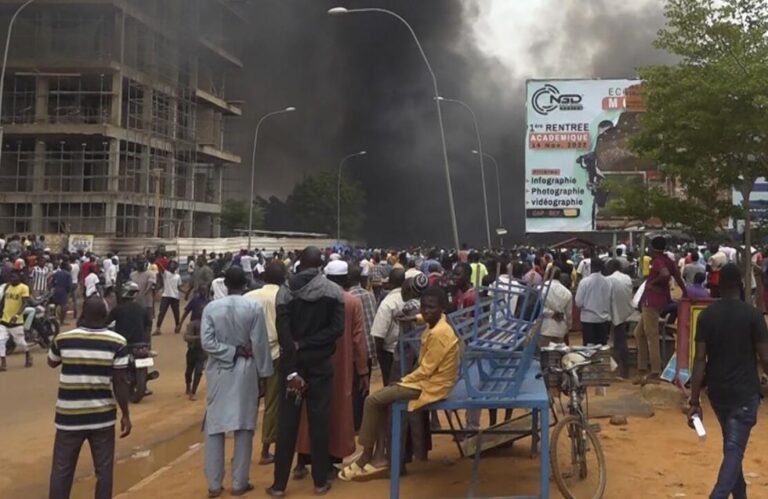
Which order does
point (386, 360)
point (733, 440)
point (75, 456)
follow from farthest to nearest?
point (386, 360) < point (75, 456) < point (733, 440)

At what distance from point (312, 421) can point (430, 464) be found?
4.06ft

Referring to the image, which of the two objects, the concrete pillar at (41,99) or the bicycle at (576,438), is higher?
the concrete pillar at (41,99)

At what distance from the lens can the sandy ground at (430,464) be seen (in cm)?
504

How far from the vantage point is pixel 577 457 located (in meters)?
4.78

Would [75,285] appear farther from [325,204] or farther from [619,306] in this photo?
[325,204]

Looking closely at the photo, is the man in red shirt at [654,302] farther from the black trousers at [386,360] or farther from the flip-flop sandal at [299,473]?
the flip-flop sandal at [299,473]

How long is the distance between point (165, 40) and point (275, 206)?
26.7 meters

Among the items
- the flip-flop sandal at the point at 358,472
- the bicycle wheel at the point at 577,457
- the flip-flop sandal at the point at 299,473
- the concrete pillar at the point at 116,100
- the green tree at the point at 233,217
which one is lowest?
the flip-flop sandal at the point at 299,473

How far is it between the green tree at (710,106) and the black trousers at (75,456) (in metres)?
6.75

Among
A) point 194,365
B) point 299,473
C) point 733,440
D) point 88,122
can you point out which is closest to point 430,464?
point 299,473

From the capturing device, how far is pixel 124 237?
3284 cm

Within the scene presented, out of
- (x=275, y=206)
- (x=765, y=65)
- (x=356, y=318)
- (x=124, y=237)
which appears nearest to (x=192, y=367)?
(x=356, y=318)

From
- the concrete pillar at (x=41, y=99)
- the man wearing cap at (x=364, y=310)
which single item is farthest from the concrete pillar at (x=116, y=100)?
the man wearing cap at (x=364, y=310)

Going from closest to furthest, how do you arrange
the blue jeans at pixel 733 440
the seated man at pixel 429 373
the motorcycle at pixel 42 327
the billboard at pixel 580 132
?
the blue jeans at pixel 733 440
the seated man at pixel 429 373
the motorcycle at pixel 42 327
the billboard at pixel 580 132
